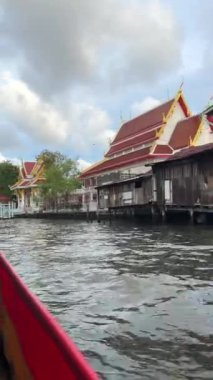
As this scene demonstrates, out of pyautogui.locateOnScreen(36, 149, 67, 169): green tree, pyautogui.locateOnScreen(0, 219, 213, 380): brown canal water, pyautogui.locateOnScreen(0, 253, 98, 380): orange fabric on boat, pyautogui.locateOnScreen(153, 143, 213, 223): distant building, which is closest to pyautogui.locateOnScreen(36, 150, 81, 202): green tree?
pyautogui.locateOnScreen(36, 149, 67, 169): green tree

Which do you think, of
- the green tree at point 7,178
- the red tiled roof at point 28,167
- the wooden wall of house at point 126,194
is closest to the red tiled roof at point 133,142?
the wooden wall of house at point 126,194

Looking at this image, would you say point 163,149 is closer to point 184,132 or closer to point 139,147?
point 184,132

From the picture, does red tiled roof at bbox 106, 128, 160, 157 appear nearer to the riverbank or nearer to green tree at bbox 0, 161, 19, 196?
the riverbank

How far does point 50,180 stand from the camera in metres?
67.4

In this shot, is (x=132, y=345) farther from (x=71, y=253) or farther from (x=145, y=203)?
(x=145, y=203)

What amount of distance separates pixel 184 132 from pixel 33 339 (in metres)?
46.2

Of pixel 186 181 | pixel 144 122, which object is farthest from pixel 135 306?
pixel 144 122

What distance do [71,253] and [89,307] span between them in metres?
8.38

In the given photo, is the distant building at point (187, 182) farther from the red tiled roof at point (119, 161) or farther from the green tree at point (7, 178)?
the green tree at point (7, 178)

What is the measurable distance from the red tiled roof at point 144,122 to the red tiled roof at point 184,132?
231 centimetres

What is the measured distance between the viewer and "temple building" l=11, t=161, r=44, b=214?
80.1 m

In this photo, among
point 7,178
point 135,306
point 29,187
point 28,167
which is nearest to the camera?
point 135,306

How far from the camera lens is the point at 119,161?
54.8m

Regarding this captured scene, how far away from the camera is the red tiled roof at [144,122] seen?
52.1m
